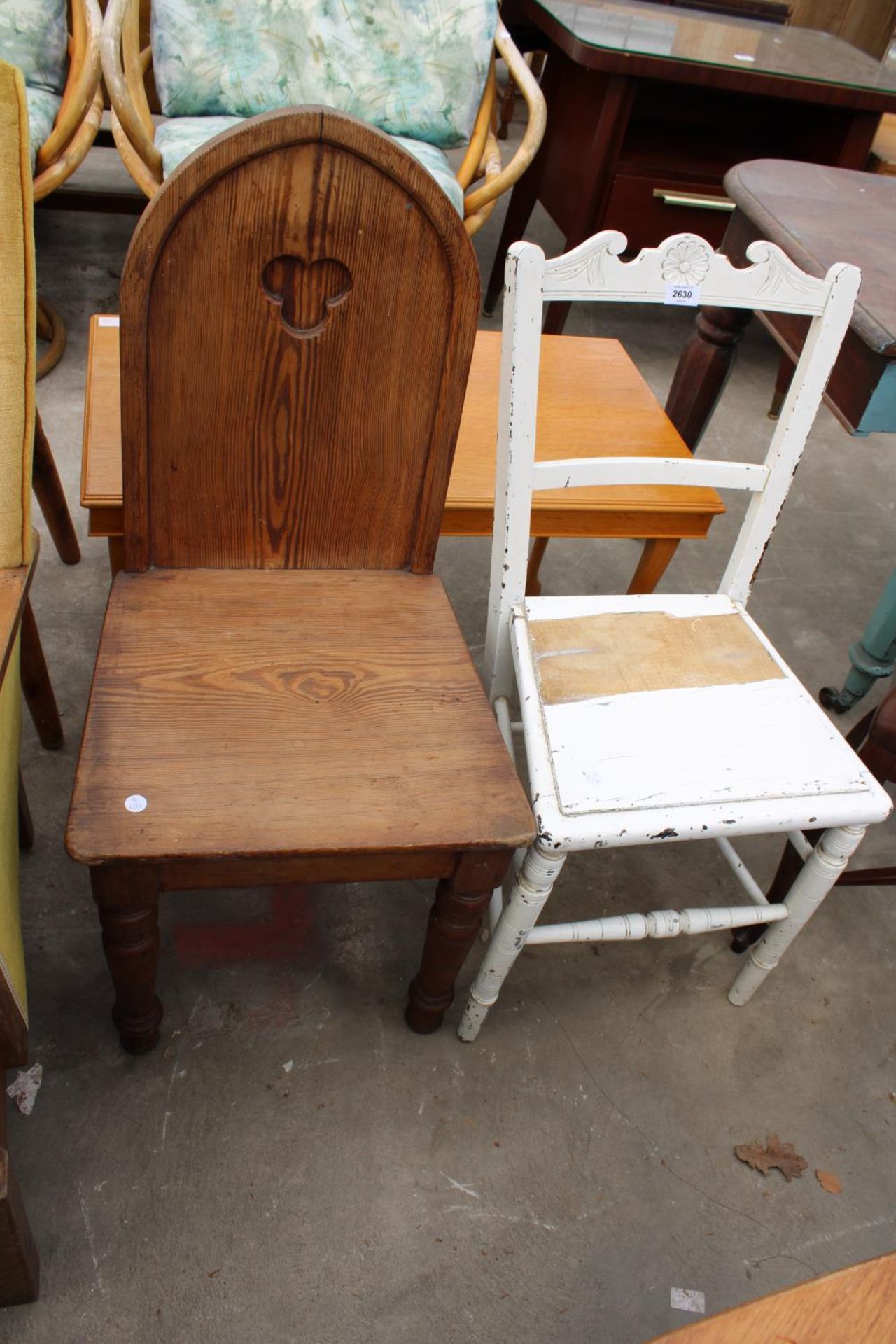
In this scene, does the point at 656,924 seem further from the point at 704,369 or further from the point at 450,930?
the point at 704,369

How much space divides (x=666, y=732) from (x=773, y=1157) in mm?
643

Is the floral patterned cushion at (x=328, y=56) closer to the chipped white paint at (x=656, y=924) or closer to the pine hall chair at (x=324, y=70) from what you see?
the pine hall chair at (x=324, y=70)

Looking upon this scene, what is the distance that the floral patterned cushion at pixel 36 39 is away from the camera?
225 centimetres

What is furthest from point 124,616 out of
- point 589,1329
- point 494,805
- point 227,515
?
point 589,1329

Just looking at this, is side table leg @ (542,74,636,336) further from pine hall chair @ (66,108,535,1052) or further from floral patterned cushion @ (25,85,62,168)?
pine hall chair @ (66,108,535,1052)

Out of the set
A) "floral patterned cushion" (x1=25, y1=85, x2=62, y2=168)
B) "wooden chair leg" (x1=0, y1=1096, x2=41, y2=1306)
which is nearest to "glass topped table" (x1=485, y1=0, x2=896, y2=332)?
"floral patterned cushion" (x1=25, y1=85, x2=62, y2=168)

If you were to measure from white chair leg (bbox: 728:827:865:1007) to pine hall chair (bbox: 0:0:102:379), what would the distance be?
220 cm

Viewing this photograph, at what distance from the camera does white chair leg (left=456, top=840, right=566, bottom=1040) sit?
3.56ft

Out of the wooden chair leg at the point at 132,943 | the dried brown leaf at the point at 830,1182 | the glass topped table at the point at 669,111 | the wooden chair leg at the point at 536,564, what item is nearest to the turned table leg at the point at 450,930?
the wooden chair leg at the point at 132,943

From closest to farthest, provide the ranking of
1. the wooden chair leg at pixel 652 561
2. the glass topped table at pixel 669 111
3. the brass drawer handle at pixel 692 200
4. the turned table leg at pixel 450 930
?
the turned table leg at pixel 450 930 < the wooden chair leg at pixel 652 561 < the glass topped table at pixel 669 111 < the brass drawer handle at pixel 692 200

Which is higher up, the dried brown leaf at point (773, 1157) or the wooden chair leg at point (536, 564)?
the wooden chair leg at point (536, 564)

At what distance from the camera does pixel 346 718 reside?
109cm

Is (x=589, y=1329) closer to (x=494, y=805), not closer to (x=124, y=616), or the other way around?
(x=494, y=805)

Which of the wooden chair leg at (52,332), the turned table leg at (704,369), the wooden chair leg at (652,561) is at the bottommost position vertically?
the wooden chair leg at (52,332)
